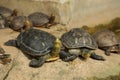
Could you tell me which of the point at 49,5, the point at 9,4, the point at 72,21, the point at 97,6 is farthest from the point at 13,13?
the point at 97,6

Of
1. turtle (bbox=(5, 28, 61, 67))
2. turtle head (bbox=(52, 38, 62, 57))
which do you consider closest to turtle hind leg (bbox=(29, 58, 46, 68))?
turtle (bbox=(5, 28, 61, 67))

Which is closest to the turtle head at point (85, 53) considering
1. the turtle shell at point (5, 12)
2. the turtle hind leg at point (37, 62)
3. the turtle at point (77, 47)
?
the turtle at point (77, 47)

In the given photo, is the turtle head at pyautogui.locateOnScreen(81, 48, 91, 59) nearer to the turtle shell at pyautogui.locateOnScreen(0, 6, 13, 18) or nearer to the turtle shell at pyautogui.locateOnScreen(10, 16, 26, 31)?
the turtle shell at pyautogui.locateOnScreen(10, 16, 26, 31)

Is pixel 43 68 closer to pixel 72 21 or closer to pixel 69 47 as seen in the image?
pixel 69 47

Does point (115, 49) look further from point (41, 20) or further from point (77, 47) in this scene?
point (41, 20)

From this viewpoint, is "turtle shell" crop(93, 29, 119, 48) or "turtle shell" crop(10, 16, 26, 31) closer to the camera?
"turtle shell" crop(93, 29, 119, 48)
